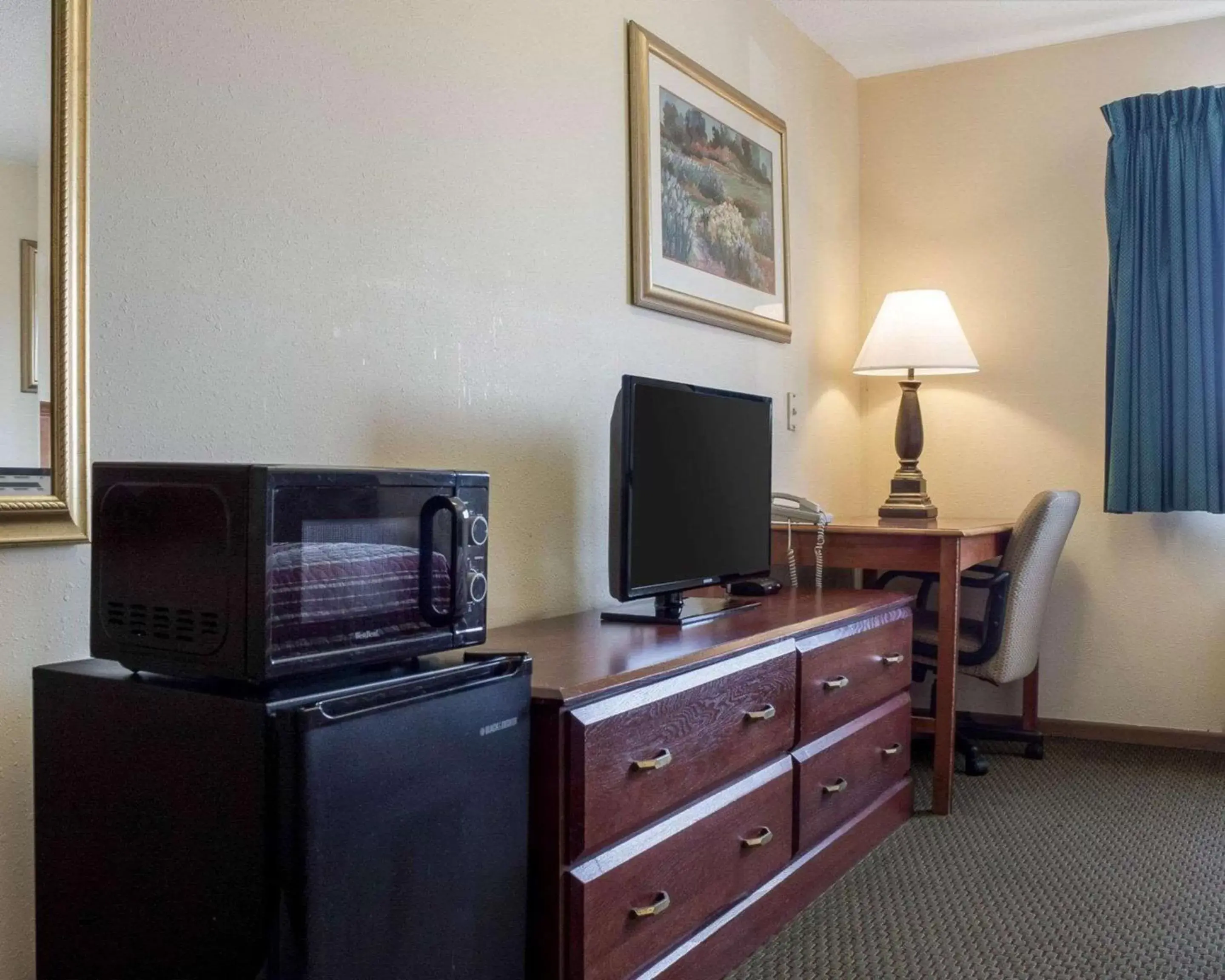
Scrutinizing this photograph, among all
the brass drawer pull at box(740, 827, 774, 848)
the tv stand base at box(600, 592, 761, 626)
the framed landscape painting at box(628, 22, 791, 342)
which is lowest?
the brass drawer pull at box(740, 827, 774, 848)

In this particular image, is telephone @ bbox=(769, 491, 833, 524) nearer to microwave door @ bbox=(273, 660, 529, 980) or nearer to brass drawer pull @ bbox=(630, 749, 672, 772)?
brass drawer pull @ bbox=(630, 749, 672, 772)

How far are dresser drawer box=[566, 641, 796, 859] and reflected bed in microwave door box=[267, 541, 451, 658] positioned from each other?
1.05ft

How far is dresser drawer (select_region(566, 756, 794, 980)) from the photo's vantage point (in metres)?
1.59

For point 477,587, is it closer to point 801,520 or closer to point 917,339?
point 801,520

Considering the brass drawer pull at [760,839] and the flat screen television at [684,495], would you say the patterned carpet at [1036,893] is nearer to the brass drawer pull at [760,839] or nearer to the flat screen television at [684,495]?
the brass drawer pull at [760,839]

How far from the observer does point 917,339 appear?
3.53 m

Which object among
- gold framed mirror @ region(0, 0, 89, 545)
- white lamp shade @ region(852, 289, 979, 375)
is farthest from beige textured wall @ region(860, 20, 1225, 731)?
gold framed mirror @ region(0, 0, 89, 545)

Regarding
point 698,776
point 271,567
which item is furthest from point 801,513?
point 271,567

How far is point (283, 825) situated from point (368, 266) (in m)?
1.10

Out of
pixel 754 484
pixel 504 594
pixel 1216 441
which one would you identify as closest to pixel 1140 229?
pixel 1216 441

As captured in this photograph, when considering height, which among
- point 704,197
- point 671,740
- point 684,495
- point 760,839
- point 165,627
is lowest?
point 760,839

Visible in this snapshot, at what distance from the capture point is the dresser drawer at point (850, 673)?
2.31 metres

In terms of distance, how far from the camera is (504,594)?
2262mm

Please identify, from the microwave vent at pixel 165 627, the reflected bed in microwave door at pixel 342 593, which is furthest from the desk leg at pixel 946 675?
the microwave vent at pixel 165 627
